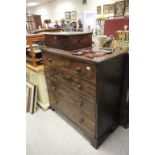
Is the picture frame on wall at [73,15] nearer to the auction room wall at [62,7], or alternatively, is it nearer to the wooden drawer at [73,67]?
the auction room wall at [62,7]

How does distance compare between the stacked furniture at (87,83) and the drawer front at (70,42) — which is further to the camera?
the drawer front at (70,42)

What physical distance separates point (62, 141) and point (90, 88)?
78cm

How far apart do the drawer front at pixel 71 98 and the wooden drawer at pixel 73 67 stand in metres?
0.24

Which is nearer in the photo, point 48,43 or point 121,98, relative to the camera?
point 121,98

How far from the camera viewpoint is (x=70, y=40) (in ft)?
5.10

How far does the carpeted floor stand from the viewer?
1.55 meters

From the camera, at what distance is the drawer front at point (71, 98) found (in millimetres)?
1438

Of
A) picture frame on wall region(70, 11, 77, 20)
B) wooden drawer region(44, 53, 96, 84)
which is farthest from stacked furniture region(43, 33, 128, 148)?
picture frame on wall region(70, 11, 77, 20)

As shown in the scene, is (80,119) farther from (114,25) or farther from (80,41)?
(114,25)

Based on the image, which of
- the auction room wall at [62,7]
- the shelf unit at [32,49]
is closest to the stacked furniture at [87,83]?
the shelf unit at [32,49]

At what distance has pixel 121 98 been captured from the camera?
171 centimetres
